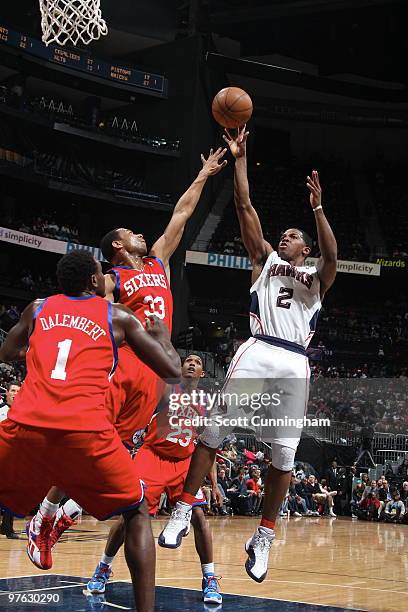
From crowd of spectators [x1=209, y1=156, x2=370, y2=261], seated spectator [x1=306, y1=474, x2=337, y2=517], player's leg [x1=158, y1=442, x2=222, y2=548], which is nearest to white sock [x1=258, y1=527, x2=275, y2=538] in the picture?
player's leg [x1=158, y1=442, x2=222, y2=548]

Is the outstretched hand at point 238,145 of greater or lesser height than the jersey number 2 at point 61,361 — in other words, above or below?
above

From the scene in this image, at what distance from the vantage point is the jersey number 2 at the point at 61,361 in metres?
4.23

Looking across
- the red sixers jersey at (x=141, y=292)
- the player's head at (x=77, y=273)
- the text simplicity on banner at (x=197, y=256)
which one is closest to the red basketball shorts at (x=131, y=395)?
the red sixers jersey at (x=141, y=292)

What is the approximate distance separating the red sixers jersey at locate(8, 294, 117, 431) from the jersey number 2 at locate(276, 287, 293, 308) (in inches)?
89.4

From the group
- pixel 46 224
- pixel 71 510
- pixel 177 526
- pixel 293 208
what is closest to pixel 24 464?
pixel 71 510

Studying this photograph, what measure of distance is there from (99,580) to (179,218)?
10.2 feet

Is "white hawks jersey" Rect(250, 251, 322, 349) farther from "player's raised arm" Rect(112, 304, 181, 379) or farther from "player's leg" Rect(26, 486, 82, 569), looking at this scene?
"player's raised arm" Rect(112, 304, 181, 379)

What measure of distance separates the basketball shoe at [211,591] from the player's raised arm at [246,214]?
2.44 meters

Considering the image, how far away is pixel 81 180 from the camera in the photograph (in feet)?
96.3

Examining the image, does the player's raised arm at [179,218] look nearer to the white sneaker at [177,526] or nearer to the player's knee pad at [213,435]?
the player's knee pad at [213,435]

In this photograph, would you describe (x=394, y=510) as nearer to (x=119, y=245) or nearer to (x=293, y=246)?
(x=293, y=246)

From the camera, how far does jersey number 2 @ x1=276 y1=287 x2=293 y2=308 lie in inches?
251

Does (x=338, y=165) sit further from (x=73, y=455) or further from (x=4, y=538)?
(x=73, y=455)

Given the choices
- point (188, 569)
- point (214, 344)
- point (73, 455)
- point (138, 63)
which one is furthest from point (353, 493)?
point (138, 63)
